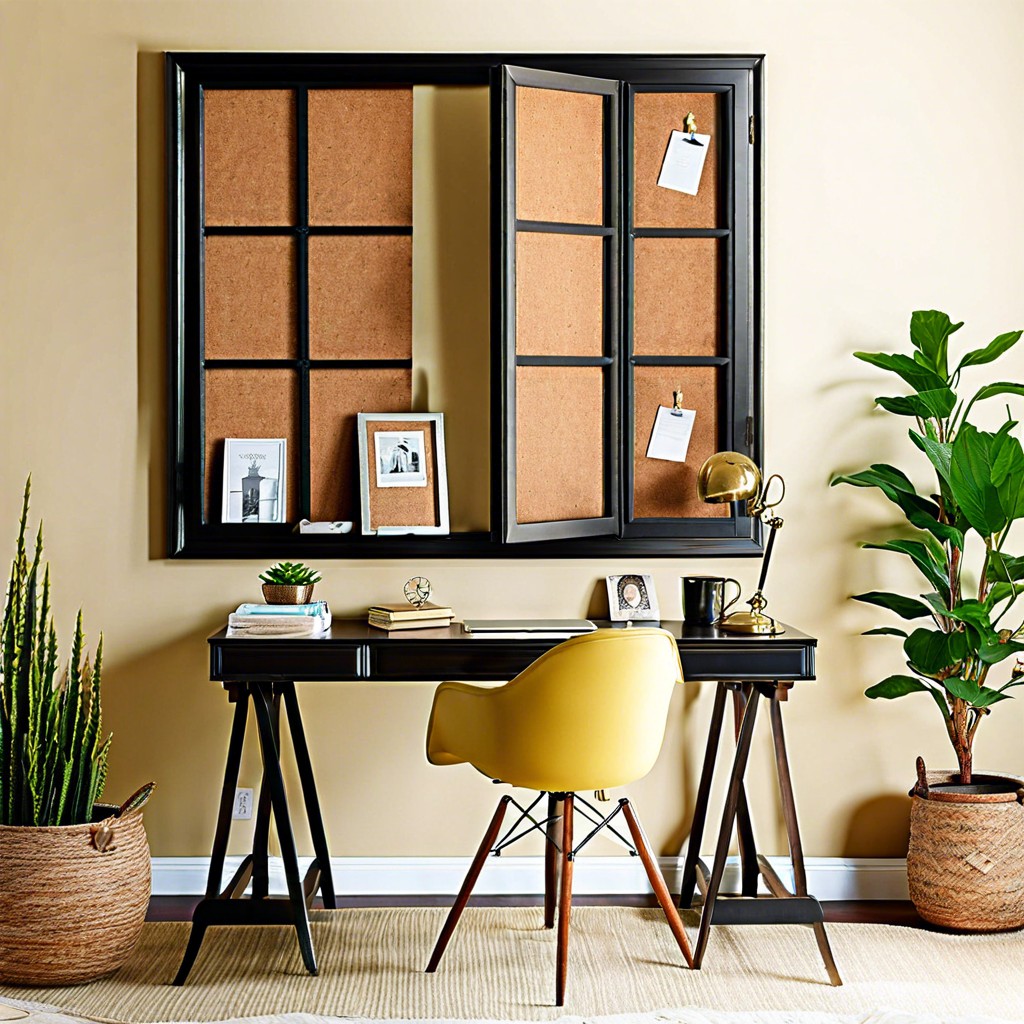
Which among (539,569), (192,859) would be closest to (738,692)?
(539,569)

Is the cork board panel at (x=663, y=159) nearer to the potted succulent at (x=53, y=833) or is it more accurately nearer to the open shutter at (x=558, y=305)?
the open shutter at (x=558, y=305)

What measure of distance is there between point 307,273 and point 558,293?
0.75 m

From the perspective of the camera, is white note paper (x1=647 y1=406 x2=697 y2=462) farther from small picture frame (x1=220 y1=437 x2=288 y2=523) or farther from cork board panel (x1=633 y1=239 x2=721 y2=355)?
small picture frame (x1=220 y1=437 x2=288 y2=523)

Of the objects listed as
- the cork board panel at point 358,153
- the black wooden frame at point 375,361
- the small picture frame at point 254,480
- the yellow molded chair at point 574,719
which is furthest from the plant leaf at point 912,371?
the small picture frame at point 254,480

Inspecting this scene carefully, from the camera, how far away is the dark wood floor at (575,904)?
3180 millimetres

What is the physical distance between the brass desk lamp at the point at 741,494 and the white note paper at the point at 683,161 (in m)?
0.84

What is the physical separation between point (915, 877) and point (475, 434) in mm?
1771

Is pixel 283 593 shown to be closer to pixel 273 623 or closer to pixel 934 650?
pixel 273 623

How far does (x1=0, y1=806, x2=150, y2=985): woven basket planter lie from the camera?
2.65 m

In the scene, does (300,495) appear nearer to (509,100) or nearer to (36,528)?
(36,528)


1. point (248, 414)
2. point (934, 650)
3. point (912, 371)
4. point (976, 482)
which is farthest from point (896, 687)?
point (248, 414)

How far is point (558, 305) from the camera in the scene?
3164 millimetres

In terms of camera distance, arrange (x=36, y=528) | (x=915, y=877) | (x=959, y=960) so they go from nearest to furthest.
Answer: (x=959, y=960) < (x=915, y=877) < (x=36, y=528)

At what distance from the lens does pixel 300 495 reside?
3305 millimetres
